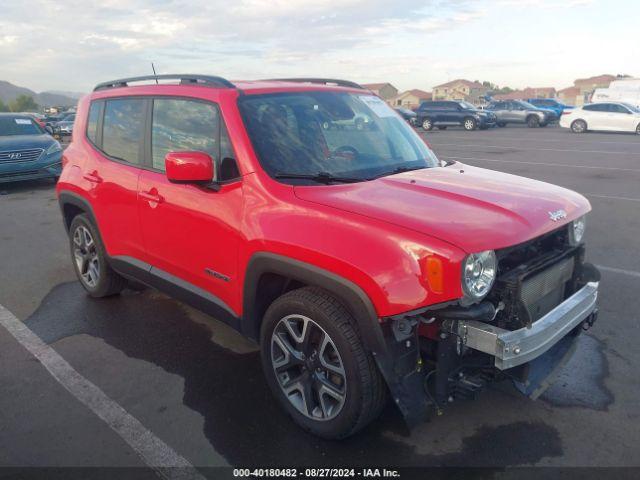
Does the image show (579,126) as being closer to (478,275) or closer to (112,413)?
(478,275)

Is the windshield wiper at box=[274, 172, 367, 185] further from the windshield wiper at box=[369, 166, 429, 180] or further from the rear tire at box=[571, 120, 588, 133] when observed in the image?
the rear tire at box=[571, 120, 588, 133]

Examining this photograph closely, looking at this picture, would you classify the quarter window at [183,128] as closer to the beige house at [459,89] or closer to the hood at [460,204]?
the hood at [460,204]

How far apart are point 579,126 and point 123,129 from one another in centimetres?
2677

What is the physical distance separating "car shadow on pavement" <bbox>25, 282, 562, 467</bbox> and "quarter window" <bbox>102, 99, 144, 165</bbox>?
1.43 m

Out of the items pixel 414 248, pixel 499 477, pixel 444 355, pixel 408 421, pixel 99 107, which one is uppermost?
pixel 99 107

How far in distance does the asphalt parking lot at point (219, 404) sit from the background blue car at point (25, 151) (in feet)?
21.5

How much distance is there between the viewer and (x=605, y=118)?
25.5m

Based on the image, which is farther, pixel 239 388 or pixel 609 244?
pixel 609 244

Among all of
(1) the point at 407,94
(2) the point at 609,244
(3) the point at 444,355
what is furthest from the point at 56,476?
(1) the point at 407,94

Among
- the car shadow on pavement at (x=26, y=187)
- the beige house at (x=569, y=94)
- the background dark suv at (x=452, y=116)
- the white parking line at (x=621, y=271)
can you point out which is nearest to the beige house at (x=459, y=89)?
the beige house at (x=569, y=94)

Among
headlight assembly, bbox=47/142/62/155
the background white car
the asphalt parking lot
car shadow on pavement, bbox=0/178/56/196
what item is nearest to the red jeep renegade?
the asphalt parking lot

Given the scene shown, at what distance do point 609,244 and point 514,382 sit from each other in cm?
458

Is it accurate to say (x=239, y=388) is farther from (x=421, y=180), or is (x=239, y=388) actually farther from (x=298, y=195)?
(x=421, y=180)

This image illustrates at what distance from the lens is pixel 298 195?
2.97 meters
